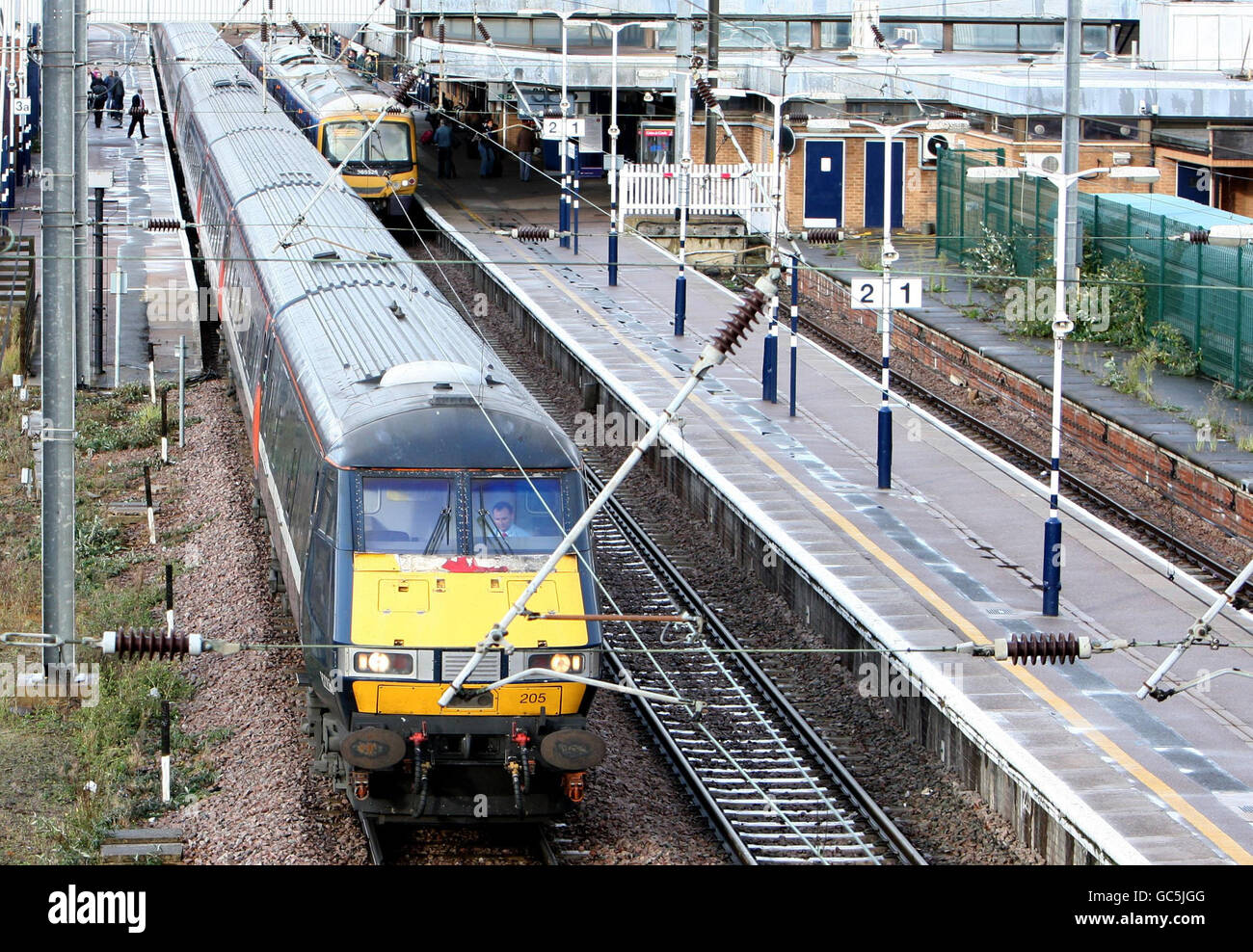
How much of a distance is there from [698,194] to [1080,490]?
17182mm

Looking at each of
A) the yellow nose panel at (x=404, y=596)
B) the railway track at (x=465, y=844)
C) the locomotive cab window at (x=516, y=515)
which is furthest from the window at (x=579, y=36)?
the yellow nose panel at (x=404, y=596)

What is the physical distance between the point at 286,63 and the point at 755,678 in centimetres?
3477

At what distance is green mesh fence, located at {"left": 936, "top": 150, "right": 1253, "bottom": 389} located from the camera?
82.9ft

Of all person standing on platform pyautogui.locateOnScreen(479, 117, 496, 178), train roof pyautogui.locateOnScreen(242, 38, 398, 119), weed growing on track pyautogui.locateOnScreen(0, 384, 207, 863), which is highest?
train roof pyautogui.locateOnScreen(242, 38, 398, 119)

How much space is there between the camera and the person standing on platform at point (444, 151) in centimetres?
4794

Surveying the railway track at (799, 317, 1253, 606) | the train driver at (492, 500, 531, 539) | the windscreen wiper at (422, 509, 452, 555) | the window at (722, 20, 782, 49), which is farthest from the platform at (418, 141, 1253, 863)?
the window at (722, 20, 782, 49)

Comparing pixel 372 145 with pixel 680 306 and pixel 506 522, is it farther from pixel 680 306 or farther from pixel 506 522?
pixel 506 522

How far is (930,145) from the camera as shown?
3559 centimetres

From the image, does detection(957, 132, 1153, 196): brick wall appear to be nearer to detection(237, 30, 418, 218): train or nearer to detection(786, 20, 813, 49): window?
detection(237, 30, 418, 218): train

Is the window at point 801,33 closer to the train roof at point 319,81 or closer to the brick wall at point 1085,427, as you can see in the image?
the train roof at point 319,81

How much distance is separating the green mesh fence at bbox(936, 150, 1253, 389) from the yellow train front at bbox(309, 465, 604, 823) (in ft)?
33.9
